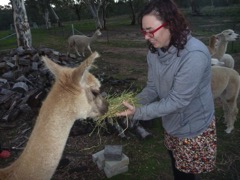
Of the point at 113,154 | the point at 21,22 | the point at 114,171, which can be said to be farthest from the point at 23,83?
the point at 21,22

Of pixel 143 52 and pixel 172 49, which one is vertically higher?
pixel 172 49

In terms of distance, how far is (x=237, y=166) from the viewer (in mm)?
4719

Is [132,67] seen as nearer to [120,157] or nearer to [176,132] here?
[120,157]

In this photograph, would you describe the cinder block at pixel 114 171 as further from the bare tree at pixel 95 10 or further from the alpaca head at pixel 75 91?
the bare tree at pixel 95 10

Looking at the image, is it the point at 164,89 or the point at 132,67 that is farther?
the point at 132,67

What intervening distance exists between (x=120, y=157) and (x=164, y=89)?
83.0 inches

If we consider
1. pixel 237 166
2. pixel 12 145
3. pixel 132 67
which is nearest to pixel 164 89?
pixel 237 166

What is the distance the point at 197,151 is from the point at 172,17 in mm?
1341

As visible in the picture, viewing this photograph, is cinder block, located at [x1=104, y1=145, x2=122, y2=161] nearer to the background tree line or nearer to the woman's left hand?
the woman's left hand

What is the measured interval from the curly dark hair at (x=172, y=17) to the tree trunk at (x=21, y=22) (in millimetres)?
12935

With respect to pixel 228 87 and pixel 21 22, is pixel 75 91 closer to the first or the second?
pixel 228 87

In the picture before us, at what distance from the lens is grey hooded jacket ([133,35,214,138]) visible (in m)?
2.45

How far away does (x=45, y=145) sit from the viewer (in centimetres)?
241

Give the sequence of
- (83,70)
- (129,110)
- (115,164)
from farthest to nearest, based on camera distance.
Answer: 1. (115,164)
2. (129,110)
3. (83,70)
